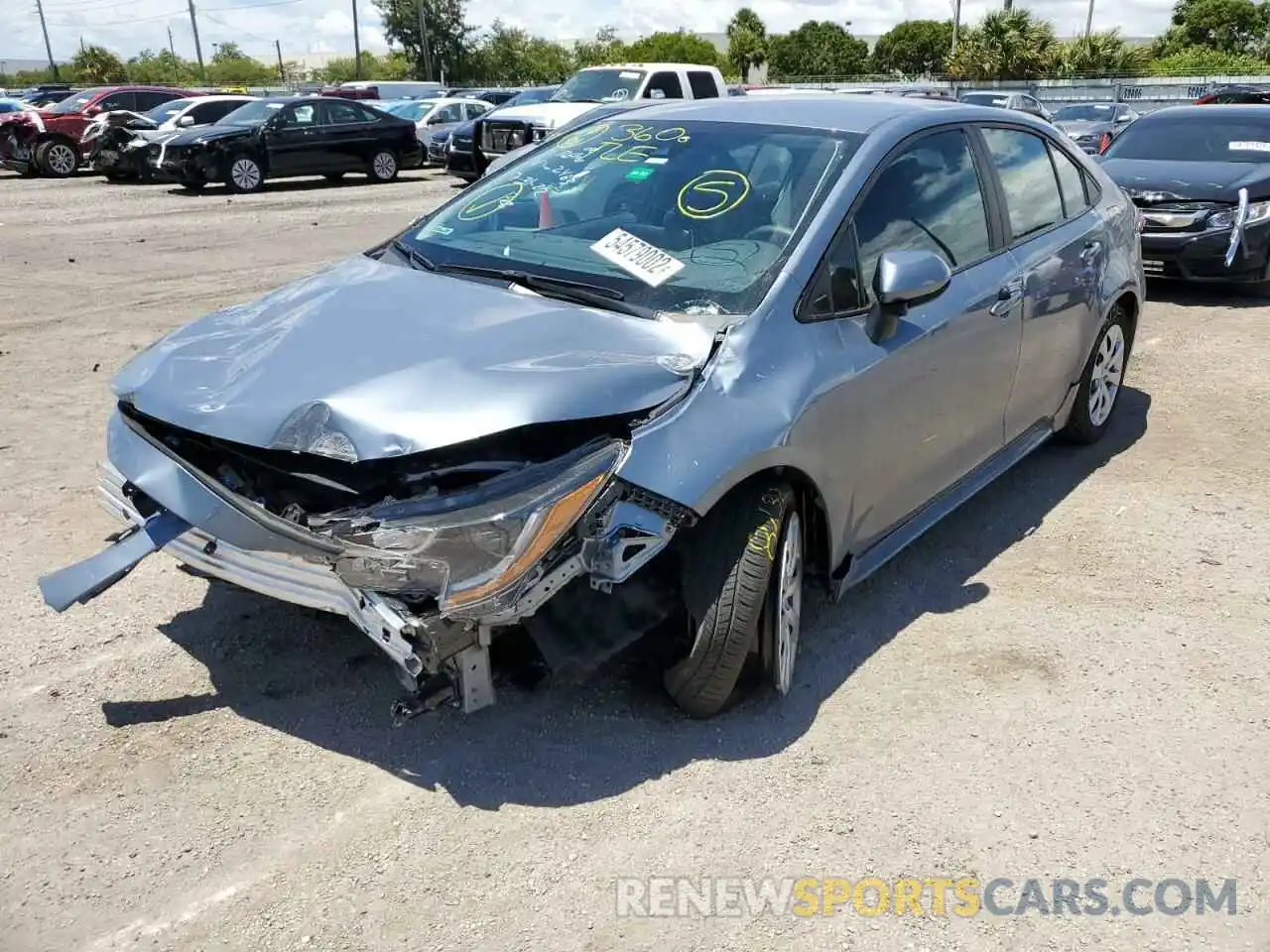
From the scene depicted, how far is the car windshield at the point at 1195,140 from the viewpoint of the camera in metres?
9.99

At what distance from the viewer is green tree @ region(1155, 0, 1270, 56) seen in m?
69.4

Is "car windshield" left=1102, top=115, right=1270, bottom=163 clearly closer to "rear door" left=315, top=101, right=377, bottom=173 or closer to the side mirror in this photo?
the side mirror

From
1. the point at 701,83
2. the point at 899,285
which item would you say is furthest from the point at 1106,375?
the point at 701,83

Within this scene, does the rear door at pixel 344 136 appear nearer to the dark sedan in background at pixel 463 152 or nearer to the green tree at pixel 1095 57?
the dark sedan in background at pixel 463 152

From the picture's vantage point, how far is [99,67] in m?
80.2

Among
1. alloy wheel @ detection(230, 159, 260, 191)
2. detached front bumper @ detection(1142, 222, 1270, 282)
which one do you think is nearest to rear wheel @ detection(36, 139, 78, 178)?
alloy wheel @ detection(230, 159, 260, 191)

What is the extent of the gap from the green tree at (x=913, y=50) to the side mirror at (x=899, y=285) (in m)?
83.0

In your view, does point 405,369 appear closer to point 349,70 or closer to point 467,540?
point 467,540

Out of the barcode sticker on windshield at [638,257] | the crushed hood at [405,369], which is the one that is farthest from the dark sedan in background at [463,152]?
the crushed hood at [405,369]

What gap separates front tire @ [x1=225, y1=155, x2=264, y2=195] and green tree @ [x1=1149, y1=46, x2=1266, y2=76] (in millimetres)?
33882

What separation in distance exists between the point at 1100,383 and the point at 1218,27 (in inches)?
3205

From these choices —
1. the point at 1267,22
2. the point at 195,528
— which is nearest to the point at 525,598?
the point at 195,528

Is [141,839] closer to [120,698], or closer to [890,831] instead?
[120,698]

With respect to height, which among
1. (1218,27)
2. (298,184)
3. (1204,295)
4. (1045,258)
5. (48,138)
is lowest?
(1204,295)
